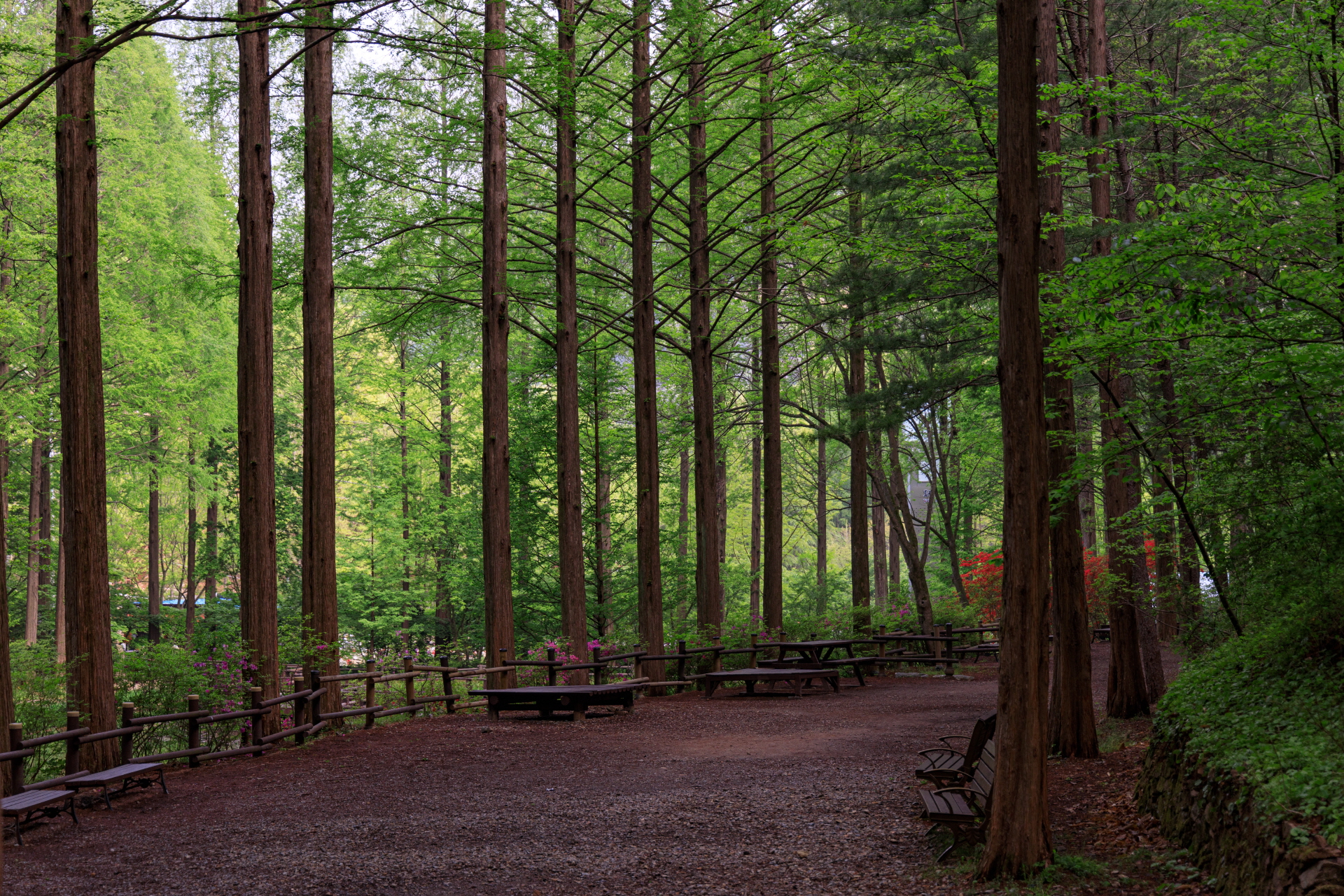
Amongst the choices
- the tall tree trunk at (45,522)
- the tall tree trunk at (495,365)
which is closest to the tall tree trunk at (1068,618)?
the tall tree trunk at (495,365)

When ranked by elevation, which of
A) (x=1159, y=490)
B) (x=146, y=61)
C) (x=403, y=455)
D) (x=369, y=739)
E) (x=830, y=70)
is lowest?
(x=369, y=739)

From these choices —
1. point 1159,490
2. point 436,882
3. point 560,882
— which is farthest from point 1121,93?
point 436,882

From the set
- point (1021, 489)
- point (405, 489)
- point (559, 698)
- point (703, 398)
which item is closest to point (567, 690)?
point (559, 698)

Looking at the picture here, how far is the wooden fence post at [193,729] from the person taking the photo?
32.4 feet

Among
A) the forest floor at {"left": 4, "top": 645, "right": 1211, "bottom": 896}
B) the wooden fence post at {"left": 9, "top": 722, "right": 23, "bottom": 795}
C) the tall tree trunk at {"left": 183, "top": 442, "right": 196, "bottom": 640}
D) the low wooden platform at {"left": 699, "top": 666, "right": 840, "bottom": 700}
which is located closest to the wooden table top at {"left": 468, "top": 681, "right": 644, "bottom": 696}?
the forest floor at {"left": 4, "top": 645, "right": 1211, "bottom": 896}

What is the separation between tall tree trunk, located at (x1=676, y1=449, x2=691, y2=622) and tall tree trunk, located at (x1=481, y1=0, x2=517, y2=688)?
25.0 ft

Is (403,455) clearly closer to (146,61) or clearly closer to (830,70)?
(146,61)

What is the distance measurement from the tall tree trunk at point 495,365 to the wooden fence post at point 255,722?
4.02 metres

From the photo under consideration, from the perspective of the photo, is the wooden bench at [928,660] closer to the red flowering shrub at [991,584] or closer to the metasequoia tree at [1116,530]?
the red flowering shrub at [991,584]

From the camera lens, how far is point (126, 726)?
933 centimetres

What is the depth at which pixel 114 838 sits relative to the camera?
7.28 meters

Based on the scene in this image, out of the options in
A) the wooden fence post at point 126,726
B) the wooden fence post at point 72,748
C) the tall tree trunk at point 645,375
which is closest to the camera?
the wooden fence post at point 72,748

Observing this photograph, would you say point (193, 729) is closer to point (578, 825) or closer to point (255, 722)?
point (255, 722)

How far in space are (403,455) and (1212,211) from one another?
78.9 ft
